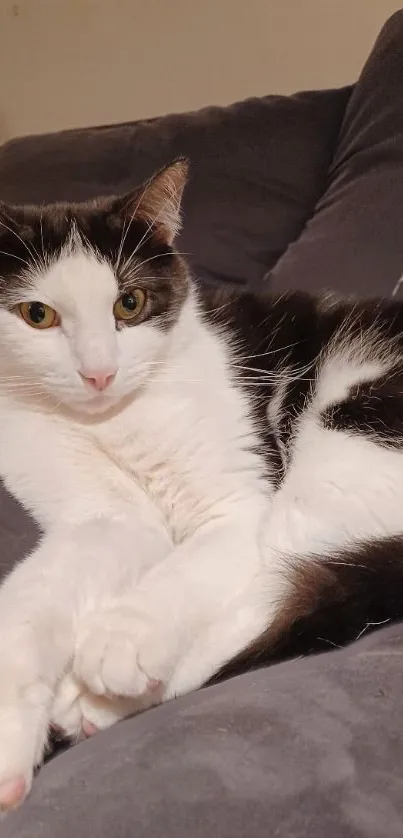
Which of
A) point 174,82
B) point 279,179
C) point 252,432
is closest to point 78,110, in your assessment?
point 174,82

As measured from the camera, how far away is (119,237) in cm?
113

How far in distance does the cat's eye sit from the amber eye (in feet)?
0.31

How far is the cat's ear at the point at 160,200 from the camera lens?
1.14 metres

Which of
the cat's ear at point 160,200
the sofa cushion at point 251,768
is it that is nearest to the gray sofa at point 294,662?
the sofa cushion at point 251,768

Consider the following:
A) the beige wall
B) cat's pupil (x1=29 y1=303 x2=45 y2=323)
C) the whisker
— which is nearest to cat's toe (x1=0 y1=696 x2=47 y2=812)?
cat's pupil (x1=29 y1=303 x2=45 y2=323)

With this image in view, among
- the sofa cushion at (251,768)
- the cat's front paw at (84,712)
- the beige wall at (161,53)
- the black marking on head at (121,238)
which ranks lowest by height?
the cat's front paw at (84,712)

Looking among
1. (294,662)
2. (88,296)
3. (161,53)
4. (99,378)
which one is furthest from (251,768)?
(161,53)

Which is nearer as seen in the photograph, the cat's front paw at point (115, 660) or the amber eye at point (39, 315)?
the cat's front paw at point (115, 660)

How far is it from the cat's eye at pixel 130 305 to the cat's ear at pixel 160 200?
13 cm

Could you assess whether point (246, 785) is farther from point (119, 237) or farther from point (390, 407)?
point (119, 237)

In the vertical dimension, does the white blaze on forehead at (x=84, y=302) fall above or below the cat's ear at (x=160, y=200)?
below

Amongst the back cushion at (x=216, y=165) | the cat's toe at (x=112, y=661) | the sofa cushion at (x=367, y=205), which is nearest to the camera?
the cat's toe at (x=112, y=661)

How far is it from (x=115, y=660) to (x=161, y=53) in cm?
219

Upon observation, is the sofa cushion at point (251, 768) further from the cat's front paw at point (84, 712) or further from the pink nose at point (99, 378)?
the pink nose at point (99, 378)
